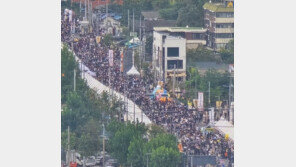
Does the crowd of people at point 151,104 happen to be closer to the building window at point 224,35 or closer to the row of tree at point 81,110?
the row of tree at point 81,110

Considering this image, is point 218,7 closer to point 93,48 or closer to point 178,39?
point 178,39

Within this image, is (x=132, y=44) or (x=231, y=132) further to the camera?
(x=132, y=44)

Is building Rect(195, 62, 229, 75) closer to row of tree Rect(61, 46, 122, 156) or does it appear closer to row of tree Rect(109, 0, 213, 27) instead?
row of tree Rect(109, 0, 213, 27)

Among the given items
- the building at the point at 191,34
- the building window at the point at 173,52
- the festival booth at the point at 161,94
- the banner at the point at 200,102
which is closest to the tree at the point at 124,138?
the festival booth at the point at 161,94

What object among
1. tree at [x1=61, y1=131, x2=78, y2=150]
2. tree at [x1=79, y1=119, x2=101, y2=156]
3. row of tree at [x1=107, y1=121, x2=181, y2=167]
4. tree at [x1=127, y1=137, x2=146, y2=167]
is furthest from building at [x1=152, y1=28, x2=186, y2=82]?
tree at [x1=61, y1=131, x2=78, y2=150]

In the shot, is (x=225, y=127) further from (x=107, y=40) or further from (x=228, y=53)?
(x=107, y=40)

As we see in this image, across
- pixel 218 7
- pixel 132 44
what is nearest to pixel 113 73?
pixel 132 44
